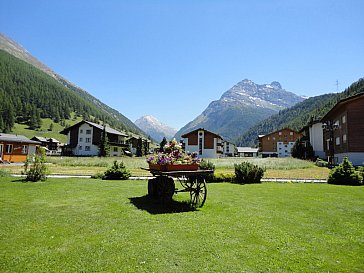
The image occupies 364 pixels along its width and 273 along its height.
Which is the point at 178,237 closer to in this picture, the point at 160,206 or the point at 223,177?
the point at 160,206

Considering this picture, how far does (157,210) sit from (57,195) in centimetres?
521

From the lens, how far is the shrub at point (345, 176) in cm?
1761

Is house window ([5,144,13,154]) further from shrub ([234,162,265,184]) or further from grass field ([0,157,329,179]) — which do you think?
shrub ([234,162,265,184])

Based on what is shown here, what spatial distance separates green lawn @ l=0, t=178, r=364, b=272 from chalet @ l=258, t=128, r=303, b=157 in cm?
10195

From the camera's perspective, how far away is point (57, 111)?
16125cm

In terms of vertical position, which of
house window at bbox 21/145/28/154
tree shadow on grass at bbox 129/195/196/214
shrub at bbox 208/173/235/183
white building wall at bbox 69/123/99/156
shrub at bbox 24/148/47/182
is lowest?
tree shadow on grass at bbox 129/195/196/214

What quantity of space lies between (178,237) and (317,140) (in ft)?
222

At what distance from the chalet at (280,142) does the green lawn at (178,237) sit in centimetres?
10195

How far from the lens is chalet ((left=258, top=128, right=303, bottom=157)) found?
105188 millimetres

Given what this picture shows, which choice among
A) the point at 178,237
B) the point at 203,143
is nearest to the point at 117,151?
the point at 203,143

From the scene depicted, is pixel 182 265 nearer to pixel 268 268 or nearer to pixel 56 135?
pixel 268 268

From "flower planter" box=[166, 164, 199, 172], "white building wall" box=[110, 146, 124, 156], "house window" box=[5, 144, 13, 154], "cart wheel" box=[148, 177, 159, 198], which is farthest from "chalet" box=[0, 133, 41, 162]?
"white building wall" box=[110, 146, 124, 156]

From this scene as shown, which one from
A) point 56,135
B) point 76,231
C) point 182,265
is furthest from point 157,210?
point 56,135

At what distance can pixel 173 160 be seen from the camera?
9.14 m
